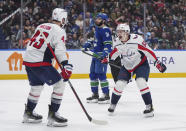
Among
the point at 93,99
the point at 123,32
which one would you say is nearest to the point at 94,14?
the point at 93,99

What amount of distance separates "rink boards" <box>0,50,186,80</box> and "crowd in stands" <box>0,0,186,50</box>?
7.4 inches

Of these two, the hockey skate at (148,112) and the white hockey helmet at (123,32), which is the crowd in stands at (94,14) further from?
the hockey skate at (148,112)

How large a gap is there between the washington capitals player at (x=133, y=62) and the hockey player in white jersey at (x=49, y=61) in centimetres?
87

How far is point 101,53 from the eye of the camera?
534 centimetres

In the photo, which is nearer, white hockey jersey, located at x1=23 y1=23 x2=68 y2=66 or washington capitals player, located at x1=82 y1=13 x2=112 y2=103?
white hockey jersey, located at x1=23 y1=23 x2=68 y2=66

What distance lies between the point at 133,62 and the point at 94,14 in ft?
16.9

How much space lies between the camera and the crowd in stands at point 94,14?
8.84m

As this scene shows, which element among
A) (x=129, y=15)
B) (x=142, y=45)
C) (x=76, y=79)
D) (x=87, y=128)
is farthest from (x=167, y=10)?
(x=87, y=128)

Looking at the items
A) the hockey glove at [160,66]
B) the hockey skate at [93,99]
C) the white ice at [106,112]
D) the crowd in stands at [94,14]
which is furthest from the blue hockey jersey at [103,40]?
the crowd in stands at [94,14]

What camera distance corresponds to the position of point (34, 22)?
9062mm

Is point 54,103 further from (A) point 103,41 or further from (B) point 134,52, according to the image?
(A) point 103,41

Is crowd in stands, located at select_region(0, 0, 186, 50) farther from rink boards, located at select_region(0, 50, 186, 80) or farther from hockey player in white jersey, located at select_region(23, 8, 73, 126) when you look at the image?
hockey player in white jersey, located at select_region(23, 8, 73, 126)

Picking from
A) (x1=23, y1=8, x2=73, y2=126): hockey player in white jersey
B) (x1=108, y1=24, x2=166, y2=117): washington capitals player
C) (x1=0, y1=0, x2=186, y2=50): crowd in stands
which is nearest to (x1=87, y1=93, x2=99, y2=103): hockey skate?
(x1=108, y1=24, x2=166, y2=117): washington capitals player

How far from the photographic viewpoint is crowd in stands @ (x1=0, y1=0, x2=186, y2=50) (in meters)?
8.84
